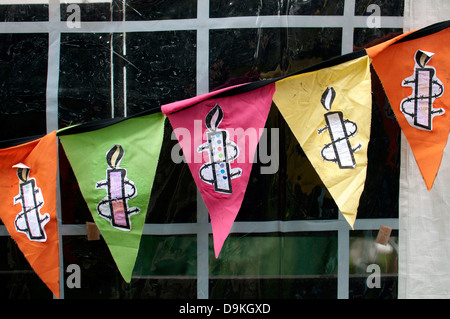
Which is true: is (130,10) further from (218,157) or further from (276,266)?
(276,266)

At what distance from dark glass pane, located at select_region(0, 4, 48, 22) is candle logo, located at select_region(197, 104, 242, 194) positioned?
1.81 metres

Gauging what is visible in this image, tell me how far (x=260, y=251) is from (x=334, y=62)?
165 centimetres

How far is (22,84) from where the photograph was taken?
3041 mm

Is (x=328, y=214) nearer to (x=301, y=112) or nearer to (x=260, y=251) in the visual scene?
(x=260, y=251)

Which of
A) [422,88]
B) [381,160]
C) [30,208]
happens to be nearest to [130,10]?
[30,208]

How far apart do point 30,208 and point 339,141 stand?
203 centimetres

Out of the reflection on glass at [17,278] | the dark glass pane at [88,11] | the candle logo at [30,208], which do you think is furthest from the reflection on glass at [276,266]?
the dark glass pane at [88,11]

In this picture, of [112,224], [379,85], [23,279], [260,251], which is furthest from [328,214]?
[23,279]

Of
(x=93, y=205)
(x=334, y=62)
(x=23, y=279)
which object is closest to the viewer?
(x=334, y=62)

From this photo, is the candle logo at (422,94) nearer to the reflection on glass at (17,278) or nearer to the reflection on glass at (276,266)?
A: the reflection on glass at (276,266)

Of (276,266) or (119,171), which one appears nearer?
(119,171)

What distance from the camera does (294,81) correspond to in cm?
226

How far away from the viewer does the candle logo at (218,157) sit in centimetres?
228

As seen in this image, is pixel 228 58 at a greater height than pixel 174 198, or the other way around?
pixel 228 58
